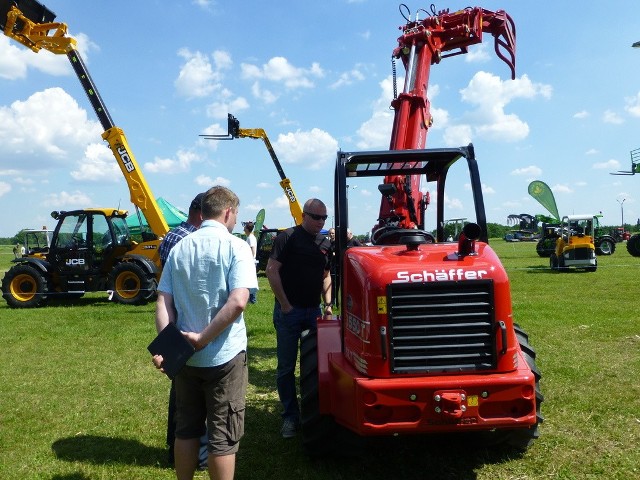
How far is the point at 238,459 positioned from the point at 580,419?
2.81 m

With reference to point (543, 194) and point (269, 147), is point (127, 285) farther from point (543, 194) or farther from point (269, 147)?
point (543, 194)

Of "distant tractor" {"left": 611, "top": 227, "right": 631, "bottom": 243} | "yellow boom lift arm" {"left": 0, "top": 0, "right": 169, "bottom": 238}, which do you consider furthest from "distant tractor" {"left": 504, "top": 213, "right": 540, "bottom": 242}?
"yellow boom lift arm" {"left": 0, "top": 0, "right": 169, "bottom": 238}

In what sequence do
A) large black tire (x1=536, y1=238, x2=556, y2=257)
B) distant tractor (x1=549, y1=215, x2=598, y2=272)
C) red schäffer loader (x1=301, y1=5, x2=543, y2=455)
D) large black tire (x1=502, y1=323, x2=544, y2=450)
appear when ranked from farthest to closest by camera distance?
1. large black tire (x1=536, y1=238, x2=556, y2=257)
2. distant tractor (x1=549, y1=215, x2=598, y2=272)
3. large black tire (x1=502, y1=323, x2=544, y2=450)
4. red schäffer loader (x1=301, y1=5, x2=543, y2=455)

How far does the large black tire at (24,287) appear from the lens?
1330 cm

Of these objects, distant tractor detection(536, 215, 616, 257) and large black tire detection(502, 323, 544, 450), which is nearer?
large black tire detection(502, 323, 544, 450)

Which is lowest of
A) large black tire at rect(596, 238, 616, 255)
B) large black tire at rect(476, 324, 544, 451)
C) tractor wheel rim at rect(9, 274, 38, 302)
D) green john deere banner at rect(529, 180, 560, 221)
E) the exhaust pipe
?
large black tire at rect(476, 324, 544, 451)

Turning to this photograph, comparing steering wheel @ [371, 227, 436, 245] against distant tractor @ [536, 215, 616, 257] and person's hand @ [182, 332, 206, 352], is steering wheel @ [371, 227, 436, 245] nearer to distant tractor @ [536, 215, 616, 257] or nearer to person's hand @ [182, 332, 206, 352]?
person's hand @ [182, 332, 206, 352]

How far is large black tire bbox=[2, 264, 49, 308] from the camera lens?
1330 centimetres

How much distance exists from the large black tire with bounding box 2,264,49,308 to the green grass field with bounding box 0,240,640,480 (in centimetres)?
362

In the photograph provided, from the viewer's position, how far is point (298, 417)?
187 inches

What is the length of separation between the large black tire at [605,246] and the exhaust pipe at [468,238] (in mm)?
28089

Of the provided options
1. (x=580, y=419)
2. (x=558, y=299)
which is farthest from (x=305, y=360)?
(x=558, y=299)

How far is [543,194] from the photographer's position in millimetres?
25500

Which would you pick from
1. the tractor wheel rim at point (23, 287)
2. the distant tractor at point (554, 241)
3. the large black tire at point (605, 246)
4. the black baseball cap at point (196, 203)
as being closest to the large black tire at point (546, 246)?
the distant tractor at point (554, 241)
